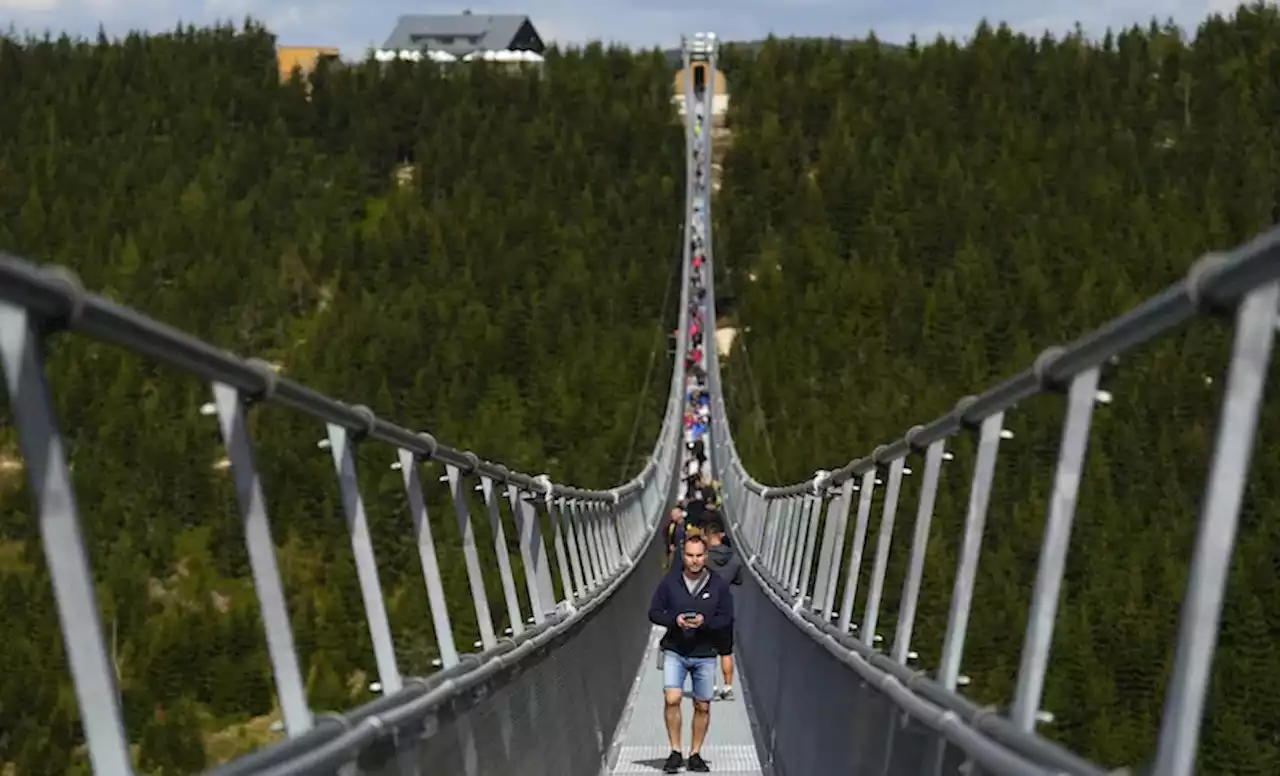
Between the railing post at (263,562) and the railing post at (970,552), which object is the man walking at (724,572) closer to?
the railing post at (970,552)

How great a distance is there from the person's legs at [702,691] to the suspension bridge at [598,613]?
0.36 metres

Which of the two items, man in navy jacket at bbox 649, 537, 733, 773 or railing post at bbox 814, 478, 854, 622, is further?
railing post at bbox 814, 478, 854, 622

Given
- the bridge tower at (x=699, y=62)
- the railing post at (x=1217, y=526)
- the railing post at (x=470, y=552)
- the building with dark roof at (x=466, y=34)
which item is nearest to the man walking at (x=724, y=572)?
the railing post at (x=470, y=552)

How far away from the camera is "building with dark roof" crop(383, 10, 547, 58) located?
174000 mm

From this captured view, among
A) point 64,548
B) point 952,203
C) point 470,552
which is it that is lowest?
point 952,203

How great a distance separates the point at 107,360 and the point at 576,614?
179 inches

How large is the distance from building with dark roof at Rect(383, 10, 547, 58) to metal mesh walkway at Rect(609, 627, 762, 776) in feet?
528

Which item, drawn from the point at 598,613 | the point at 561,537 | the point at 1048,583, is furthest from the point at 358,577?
the point at 561,537

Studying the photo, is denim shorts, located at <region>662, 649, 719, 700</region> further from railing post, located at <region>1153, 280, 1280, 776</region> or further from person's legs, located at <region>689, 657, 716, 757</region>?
railing post, located at <region>1153, 280, 1280, 776</region>

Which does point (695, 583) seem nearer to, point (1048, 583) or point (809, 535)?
point (809, 535)

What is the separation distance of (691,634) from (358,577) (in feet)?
18.7

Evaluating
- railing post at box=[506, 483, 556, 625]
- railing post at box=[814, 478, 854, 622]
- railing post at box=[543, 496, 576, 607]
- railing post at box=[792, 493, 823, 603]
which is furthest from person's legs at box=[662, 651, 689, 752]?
railing post at box=[792, 493, 823, 603]

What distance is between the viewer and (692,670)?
11156 mm

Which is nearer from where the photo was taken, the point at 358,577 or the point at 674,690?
the point at 358,577
